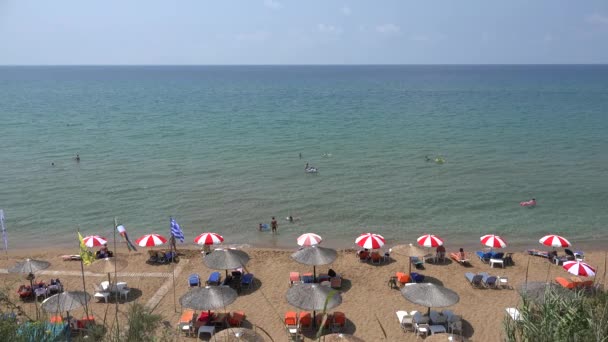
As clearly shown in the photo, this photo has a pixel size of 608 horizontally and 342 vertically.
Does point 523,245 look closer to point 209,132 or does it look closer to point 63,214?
point 63,214

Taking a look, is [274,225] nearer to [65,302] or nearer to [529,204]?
[65,302]

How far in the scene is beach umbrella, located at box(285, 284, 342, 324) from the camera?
12.9 m

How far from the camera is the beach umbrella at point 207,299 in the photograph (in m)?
13.2

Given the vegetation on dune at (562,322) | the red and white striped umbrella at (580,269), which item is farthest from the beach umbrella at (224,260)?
the red and white striped umbrella at (580,269)

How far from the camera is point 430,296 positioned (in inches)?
527

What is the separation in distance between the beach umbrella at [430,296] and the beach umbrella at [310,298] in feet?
7.24

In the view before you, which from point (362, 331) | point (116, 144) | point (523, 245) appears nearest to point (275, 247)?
point (362, 331)

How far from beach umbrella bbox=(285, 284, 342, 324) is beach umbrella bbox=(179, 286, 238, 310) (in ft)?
6.01

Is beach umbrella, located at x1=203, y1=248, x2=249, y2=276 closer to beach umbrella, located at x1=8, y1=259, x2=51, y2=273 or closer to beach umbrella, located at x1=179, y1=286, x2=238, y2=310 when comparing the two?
beach umbrella, located at x1=179, y1=286, x2=238, y2=310

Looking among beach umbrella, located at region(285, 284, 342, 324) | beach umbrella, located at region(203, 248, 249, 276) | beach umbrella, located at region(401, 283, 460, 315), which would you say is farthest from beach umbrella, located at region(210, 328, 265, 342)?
beach umbrella, located at region(401, 283, 460, 315)

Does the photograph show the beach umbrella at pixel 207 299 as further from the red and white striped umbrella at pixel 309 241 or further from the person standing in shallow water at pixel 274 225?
the person standing in shallow water at pixel 274 225

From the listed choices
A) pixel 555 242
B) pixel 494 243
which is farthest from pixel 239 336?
pixel 555 242

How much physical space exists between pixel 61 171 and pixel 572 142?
46933 mm

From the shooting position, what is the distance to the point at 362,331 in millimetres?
14070
